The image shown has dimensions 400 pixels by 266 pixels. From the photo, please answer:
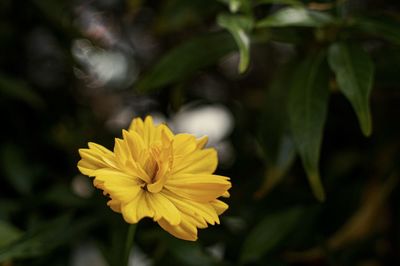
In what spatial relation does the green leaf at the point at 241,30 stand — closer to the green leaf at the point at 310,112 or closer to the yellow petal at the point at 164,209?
the green leaf at the point at 310,112

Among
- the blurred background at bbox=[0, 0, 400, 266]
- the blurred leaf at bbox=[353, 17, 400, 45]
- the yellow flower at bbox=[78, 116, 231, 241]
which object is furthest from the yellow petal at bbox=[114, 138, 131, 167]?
the blurred leaf at bbox=[353, 17, 400, 45]

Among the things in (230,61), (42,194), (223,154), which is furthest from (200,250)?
(230,61)

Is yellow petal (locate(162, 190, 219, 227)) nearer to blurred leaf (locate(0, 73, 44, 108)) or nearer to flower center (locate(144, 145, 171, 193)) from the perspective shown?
flower center (locate(144, 145, 171, 193))

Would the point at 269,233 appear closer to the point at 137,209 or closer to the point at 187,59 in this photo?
the point at 187,59

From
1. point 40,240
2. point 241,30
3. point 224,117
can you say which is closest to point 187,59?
point 241,30

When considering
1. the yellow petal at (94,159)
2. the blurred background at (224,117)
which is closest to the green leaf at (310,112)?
the blurred background at (224,117)
